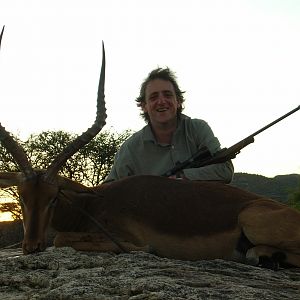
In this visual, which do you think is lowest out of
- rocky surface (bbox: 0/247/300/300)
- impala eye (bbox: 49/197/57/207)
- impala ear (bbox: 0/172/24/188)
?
rocky surface (bbox: 0/247/300/300)

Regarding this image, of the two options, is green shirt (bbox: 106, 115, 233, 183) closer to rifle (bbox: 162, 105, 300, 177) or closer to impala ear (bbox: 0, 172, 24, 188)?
rifle (bbox: 162, 105, 300, 177)

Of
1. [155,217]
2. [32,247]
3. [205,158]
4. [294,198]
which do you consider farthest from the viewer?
[294,198]

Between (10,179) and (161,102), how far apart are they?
9.00 ft

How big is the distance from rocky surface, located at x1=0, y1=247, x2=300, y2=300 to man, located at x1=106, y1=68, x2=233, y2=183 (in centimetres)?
294

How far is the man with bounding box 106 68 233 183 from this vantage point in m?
7.56

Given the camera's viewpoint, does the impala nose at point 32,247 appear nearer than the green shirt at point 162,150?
Yes

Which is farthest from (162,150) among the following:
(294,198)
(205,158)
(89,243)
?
(294,198)

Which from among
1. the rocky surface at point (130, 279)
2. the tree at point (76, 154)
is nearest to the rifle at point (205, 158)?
the rocky surface at point (130, 279)

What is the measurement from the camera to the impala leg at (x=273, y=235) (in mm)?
5172

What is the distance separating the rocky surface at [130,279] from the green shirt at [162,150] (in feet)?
9.55

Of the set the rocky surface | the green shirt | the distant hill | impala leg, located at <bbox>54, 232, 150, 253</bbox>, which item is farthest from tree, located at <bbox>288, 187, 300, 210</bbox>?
the distant hill

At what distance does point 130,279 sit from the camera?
3.39m

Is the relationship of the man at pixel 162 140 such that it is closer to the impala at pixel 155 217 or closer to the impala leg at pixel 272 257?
the impala at pixel 155 217

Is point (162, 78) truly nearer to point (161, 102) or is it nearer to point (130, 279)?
point (161, 102)
